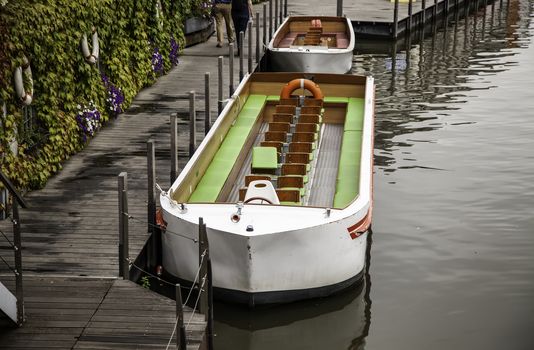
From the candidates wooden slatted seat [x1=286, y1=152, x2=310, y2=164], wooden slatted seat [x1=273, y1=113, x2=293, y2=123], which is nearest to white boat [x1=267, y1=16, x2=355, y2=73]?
wooden slatted seat [x1=273, y1=113, x2=293, y2=123]

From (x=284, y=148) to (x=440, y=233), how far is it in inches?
109

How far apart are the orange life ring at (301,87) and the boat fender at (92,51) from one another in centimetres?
365

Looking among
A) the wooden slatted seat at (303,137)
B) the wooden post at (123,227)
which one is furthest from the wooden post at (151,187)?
the wooden slatted seat at (303,137)

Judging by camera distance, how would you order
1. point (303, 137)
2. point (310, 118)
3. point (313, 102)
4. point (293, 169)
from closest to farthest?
point (293, 169) → point (303, 137) → point (310, 118) → point (313, 102)

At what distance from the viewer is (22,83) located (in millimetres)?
12914

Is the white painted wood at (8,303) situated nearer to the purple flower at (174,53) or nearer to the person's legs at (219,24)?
the purple flower at (174,53)

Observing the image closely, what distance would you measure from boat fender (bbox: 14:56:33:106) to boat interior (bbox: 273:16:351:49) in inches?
490

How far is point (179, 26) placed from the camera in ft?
76.9

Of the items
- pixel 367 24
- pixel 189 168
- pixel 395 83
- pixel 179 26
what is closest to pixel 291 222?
pixel 189 168

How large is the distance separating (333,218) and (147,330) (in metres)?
2.89

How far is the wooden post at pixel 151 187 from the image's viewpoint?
39.1 feet

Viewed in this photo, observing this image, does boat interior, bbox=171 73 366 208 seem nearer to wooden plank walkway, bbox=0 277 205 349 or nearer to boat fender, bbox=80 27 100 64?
wooden plank walkway, bbox=0 277 205 349

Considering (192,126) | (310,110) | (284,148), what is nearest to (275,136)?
(284,148)

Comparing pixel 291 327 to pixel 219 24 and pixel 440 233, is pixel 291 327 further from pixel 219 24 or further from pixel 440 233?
pixel 219 24
